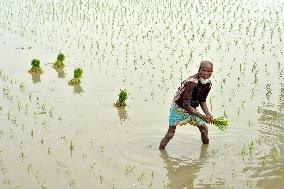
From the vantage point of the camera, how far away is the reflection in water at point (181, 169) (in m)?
5.95

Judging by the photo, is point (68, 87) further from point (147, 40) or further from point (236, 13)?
point (236, 13)

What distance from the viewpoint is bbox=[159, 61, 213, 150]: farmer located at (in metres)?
5.89

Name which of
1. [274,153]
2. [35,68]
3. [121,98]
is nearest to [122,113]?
[121,98]

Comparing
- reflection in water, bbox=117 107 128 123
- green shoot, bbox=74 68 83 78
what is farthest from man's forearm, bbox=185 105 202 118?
green shoot, bbox=74 68 83 78

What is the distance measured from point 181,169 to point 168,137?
1.69ft

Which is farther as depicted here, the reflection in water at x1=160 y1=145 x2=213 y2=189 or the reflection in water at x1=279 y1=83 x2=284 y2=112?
the reflection in water at x1=279 y1=83 x2=284 y2=112

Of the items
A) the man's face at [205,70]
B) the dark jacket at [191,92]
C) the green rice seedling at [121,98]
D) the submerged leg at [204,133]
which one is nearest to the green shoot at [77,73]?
the green rice seedling at [121,98]

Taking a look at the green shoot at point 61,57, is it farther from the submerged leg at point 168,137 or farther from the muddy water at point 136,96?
the submerged leg at point 168,137

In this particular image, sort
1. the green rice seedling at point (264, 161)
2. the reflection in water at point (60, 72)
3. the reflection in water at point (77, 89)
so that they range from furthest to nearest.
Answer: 1. the reflection in water at point (60, 72)
2. the reflection in water at point (77, 89)
3. the green rice seedling at point (264, 161)

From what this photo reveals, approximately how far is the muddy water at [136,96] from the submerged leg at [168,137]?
0.12 meters

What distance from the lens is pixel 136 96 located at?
29.8ft

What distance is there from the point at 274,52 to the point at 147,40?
3.33 m

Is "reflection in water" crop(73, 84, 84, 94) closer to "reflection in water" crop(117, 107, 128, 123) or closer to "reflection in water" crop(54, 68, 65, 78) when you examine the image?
"reflection in water" crop(54, 68, 65, 78)

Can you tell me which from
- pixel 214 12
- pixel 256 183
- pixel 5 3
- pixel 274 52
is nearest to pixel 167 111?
pixel 256 183
